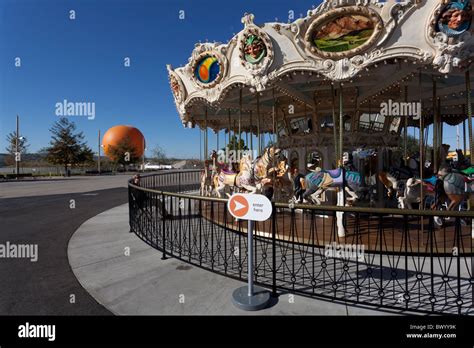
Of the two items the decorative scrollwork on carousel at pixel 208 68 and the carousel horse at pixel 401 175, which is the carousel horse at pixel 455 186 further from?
the decorative scrollwork on carousel at pixel 208 68

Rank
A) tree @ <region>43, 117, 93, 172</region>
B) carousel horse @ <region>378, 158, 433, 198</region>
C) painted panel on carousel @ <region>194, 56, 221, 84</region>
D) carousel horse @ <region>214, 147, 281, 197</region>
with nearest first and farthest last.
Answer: carousel horse @ <region>378, 158, 433, 198</region> → carousel horse @ <region>214, 147, 281, 197</region> → painted panel on carousel @ <region>194, 56, 221, 84</region> → tree @ <region>43, 117, 93, 172</region>

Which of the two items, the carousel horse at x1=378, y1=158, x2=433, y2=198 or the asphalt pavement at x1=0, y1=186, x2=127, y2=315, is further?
the carousel horse at x1=378, y1=158, x2=433, y2=198

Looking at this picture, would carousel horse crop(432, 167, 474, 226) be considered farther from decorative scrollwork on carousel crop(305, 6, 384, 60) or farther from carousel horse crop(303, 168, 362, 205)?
decorative scrollwork on carousel crop(305, 6, 384, 60)

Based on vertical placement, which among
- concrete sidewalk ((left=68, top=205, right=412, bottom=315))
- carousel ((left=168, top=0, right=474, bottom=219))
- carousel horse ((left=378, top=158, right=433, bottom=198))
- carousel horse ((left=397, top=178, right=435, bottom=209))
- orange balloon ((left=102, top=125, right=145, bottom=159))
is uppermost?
orange balloon ((left=102, top=125, right=145, bottom=159))

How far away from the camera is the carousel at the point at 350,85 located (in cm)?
565

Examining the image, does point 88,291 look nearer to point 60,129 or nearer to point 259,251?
point 259,251

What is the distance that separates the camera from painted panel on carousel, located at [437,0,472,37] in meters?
5.21

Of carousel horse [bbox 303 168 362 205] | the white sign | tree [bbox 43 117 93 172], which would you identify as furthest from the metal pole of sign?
tree [bbox 43 117 93 172]

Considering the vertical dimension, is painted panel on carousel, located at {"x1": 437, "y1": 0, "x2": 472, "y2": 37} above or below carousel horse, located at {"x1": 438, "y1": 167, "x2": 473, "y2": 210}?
above

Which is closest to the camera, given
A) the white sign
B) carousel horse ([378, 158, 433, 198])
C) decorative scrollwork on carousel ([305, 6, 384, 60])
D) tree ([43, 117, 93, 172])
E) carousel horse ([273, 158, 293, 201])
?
the white sign

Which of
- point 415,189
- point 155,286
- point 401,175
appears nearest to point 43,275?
point 155,286

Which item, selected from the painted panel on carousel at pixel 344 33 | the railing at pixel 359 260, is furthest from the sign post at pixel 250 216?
the painted panel on carousel at pixel 344 33

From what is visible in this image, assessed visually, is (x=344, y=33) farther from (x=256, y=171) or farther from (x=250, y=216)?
(x=250, y=216)
